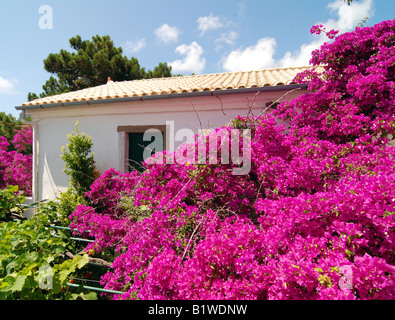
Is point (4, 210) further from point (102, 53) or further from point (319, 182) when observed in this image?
point (102, 53)

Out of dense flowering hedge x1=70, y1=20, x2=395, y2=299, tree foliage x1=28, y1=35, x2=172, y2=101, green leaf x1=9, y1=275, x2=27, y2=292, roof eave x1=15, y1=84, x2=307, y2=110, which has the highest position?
tree foliage x1=28, y1=35, x2=172, y2=101

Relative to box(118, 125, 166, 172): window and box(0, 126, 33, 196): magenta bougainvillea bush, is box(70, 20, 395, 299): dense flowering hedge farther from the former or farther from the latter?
box(0, 126, 33, 196): magenta bougainvillea bush

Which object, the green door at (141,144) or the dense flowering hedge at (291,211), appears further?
the green door at (141,144)

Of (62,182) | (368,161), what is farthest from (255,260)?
(62,182)

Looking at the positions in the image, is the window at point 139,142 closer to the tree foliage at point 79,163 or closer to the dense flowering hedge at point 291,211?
the tree foliage at point 79,163

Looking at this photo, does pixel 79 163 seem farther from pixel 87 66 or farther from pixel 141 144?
pixel 87 66

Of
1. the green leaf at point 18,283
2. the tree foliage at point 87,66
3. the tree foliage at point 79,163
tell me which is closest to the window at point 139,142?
the tree foliage at point 79,163

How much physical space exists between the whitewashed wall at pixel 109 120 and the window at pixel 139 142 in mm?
114

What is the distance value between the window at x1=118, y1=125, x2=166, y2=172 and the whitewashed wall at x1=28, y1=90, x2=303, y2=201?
0.11 meters

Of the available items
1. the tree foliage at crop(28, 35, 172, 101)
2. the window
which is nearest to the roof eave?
the window

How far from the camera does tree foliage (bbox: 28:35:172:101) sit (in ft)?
51.4

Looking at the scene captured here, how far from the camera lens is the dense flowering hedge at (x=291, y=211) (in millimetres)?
1447
